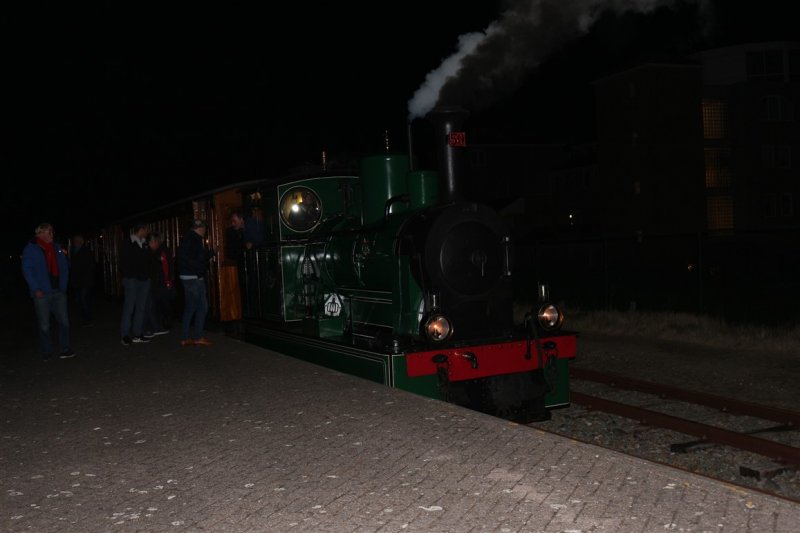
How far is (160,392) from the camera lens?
7.54m

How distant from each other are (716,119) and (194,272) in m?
31.5

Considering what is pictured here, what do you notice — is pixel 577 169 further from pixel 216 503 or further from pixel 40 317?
pixel 216 503

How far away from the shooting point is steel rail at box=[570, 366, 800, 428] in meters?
6.99

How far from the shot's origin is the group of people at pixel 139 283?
995cm

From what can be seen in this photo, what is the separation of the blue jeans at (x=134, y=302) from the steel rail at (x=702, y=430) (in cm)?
654

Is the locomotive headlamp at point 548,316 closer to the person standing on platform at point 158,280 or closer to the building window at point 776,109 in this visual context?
the person standing on platform at point 158,280

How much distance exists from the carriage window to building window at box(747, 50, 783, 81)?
33.5 m

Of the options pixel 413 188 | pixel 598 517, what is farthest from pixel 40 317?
pixel 598 517

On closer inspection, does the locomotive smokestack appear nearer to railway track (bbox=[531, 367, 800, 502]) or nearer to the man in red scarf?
railway track (bbox=[531, 367, 800, 502])

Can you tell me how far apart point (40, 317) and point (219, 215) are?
3396 mm

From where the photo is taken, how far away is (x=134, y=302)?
11625mm

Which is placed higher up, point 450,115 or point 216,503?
point 450,115

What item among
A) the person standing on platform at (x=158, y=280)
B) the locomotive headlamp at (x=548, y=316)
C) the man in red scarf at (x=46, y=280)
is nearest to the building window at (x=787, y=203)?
the person standing on platform at (x=158, y=280)

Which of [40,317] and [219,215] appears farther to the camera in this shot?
[219,215]
